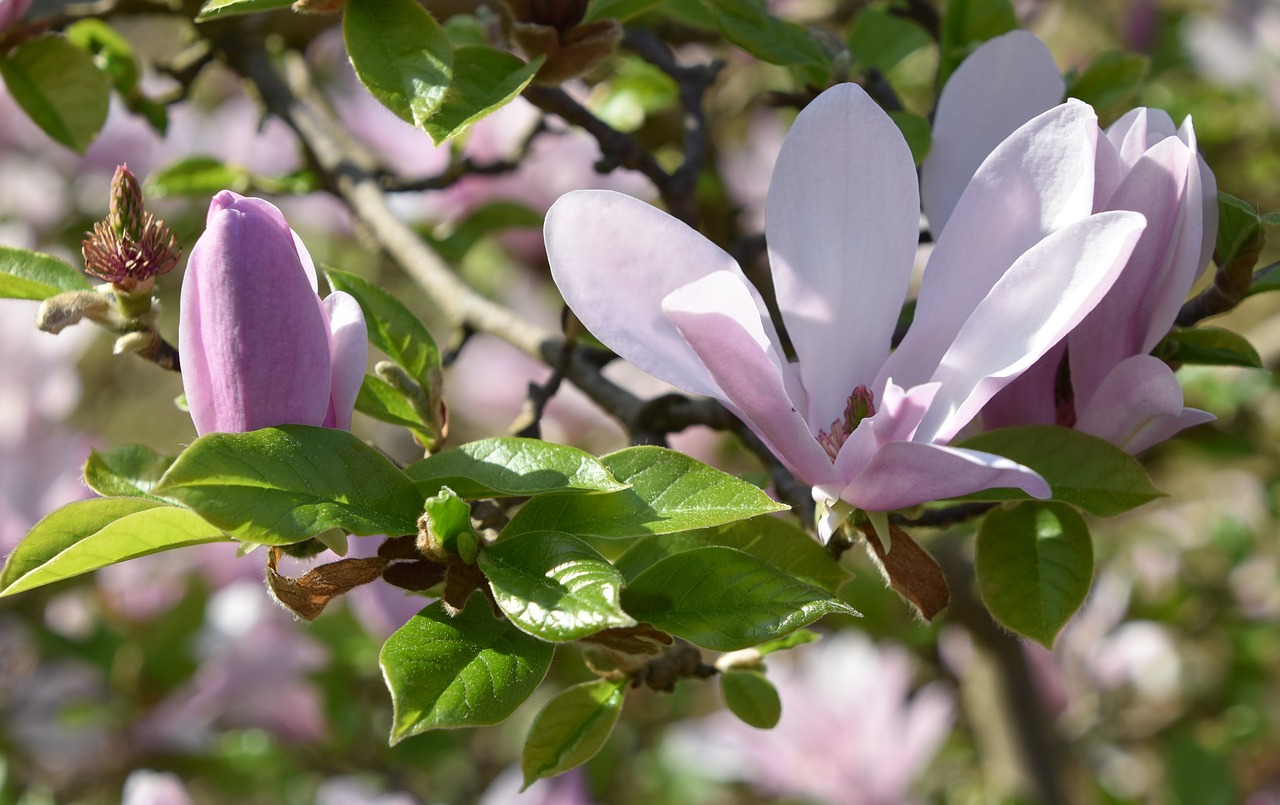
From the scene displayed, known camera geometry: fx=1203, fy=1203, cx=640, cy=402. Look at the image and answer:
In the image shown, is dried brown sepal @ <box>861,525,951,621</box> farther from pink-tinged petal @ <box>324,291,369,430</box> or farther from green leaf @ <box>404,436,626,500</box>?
pink-tinged petal @ <box>324,291,369,430</box>

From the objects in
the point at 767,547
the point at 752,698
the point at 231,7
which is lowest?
the point at 752,698

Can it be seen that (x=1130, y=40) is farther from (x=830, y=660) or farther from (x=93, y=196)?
(x=93, y=196)

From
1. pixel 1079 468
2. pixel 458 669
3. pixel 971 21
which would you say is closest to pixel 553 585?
pixel 458 669

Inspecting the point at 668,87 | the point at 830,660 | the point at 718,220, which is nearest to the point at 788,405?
the point at 668,87

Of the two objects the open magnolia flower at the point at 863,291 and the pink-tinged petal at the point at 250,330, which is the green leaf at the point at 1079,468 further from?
the pink-tinged petal at the point at 250,330

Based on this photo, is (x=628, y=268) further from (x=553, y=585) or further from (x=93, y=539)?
(x=93, y=539)

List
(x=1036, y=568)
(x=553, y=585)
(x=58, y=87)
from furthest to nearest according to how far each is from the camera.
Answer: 1. (x=58, y=87)
2. (x=1036, y=568)
3. (x=553, y=585)

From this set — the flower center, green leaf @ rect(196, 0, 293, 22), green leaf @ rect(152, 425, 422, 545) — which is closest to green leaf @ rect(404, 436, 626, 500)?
green leaf @ rect(152, 425, 422, 545)

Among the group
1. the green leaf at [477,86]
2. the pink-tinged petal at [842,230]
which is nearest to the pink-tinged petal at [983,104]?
the pink-tinged petal at [842,230]
